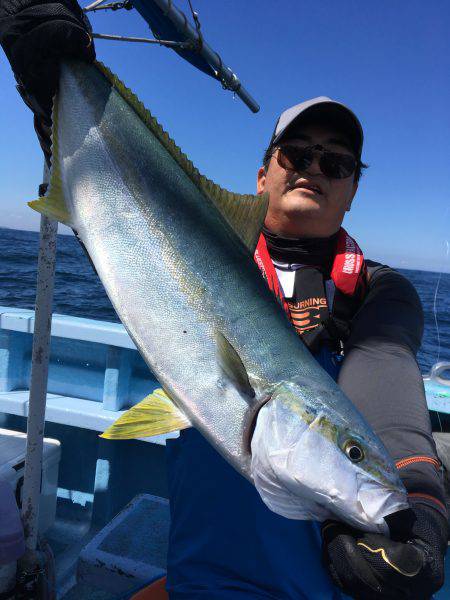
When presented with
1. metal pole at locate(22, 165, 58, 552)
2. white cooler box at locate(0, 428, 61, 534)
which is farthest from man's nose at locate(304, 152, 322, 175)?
white cooler box at locate(0, 428, 61, 534)

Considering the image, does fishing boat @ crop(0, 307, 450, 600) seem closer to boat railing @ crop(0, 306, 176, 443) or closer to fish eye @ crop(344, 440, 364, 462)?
boat railing @ crop(0, 306, 176, 443)

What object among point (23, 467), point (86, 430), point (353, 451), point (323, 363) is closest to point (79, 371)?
point (86, 430)

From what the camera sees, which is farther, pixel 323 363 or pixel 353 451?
pixel 323 363

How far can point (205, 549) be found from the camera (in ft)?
5.28

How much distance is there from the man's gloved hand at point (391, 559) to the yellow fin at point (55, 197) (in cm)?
139

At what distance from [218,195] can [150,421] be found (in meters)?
0.87

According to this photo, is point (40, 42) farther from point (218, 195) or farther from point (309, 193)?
point (309, 193)

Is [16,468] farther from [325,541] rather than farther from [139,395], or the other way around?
[325,541]

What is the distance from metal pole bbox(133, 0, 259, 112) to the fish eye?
11.1 feet

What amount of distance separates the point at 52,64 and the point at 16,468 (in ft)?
7.07

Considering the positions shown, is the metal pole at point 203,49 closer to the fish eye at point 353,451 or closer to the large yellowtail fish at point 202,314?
the large yellowtail fish at point 202,314

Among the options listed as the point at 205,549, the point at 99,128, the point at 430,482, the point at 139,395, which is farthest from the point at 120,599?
the point at 99,128

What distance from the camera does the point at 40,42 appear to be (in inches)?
63.7

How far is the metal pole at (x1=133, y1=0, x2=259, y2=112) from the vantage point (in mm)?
3291
